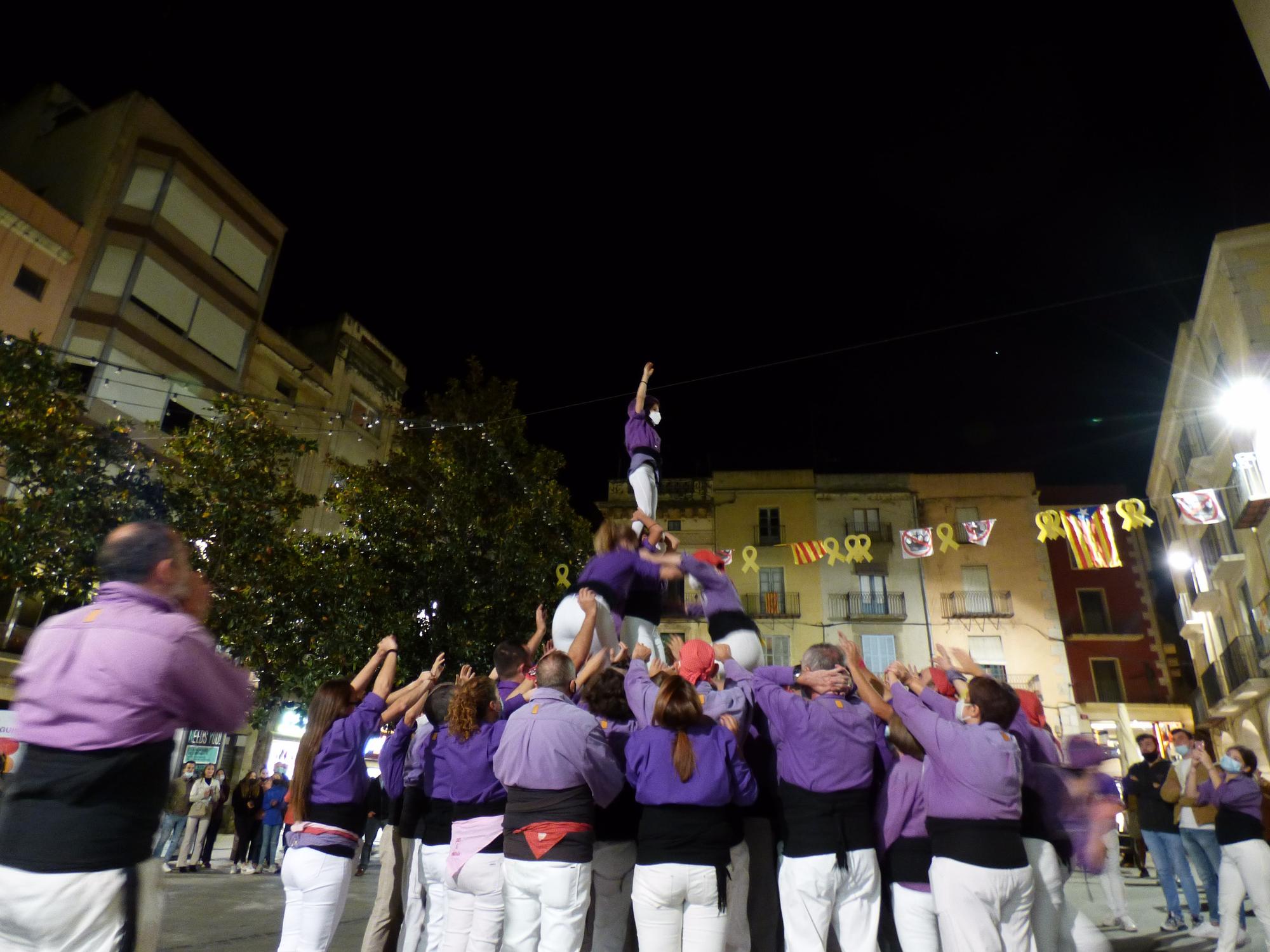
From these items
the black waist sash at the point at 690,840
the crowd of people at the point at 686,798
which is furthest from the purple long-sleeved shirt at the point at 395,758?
the black waist sash at the point at 690,840

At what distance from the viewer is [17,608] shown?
2078cm

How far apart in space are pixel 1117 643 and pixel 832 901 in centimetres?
3277

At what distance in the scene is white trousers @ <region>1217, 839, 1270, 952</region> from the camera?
6.67m

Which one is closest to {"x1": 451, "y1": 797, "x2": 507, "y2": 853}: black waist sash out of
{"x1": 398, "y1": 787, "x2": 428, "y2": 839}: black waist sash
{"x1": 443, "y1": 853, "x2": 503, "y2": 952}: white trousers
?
{"x1": 443, "y1": 853, "x2": 503, "y2": 952}: white trousers

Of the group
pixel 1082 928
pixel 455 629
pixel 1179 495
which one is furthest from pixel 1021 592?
pixel 1082 928

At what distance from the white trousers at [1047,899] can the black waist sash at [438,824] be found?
11.9 ft

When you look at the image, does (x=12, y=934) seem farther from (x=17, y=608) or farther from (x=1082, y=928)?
(x=17, y=608)

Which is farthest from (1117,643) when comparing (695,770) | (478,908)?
(478,908)

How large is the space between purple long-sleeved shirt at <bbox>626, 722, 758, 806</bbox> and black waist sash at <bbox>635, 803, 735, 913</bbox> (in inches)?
1.9

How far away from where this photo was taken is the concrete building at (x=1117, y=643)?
3027 cm

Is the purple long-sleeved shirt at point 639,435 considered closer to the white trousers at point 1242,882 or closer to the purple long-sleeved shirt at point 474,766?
the purple long-sleeved shirt at point 474,766

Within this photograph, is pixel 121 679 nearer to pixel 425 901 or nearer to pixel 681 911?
pixel 681 911

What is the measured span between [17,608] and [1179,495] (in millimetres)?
26672

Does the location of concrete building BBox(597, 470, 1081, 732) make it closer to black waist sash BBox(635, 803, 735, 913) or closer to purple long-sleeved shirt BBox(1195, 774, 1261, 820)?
purple long-sleeved shirt BBox(1195, 774, 1261, 820)
